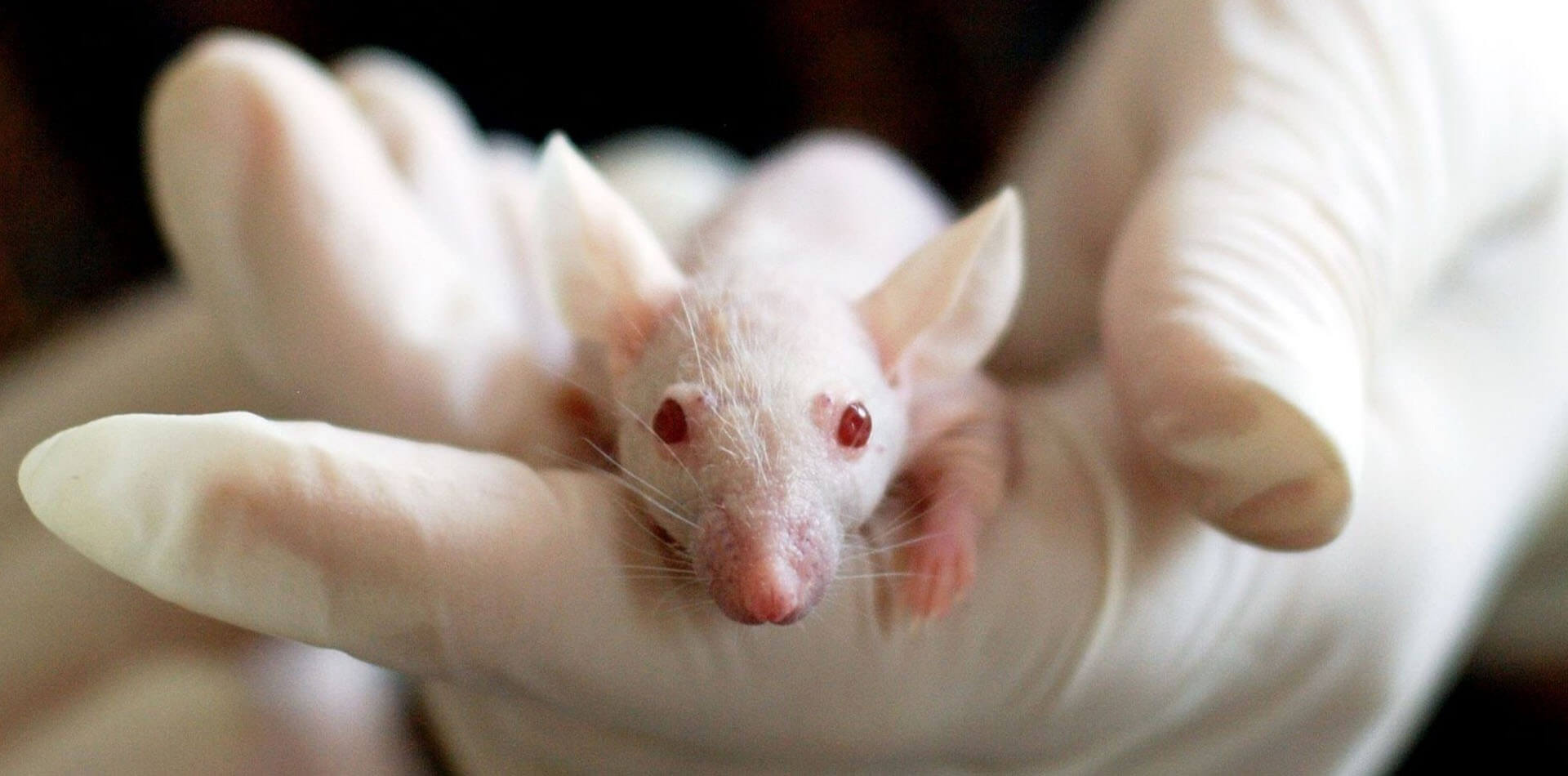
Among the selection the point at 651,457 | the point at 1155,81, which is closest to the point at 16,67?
the point at 651,457

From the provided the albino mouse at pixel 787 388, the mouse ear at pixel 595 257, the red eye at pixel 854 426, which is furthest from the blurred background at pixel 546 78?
the red eye at pixel 854 426

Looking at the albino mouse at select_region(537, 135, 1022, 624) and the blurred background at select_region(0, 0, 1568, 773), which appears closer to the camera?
the albino mouse at select_region(537, 135, 1022, 624)

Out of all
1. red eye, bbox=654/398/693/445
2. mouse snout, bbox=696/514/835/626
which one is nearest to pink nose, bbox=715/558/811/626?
mouse snout, bbox=696/514/835/626

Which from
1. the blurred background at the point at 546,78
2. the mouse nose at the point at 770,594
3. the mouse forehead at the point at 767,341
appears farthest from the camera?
the blurred background at the point at 546,78

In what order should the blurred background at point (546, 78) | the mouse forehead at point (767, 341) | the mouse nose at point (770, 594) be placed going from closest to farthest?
the mouse nose at point (770, 594) < the mouse forehead at point (767, 341) < the blurred background at point (546, 78)

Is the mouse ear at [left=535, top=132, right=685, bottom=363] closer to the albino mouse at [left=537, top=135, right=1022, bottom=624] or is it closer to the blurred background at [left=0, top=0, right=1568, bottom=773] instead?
the albino mouse at [left=537, top=135, right=1022, bottom=624]

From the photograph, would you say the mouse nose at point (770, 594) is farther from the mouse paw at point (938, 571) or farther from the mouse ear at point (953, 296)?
the mouse ear at point (953, 296)
